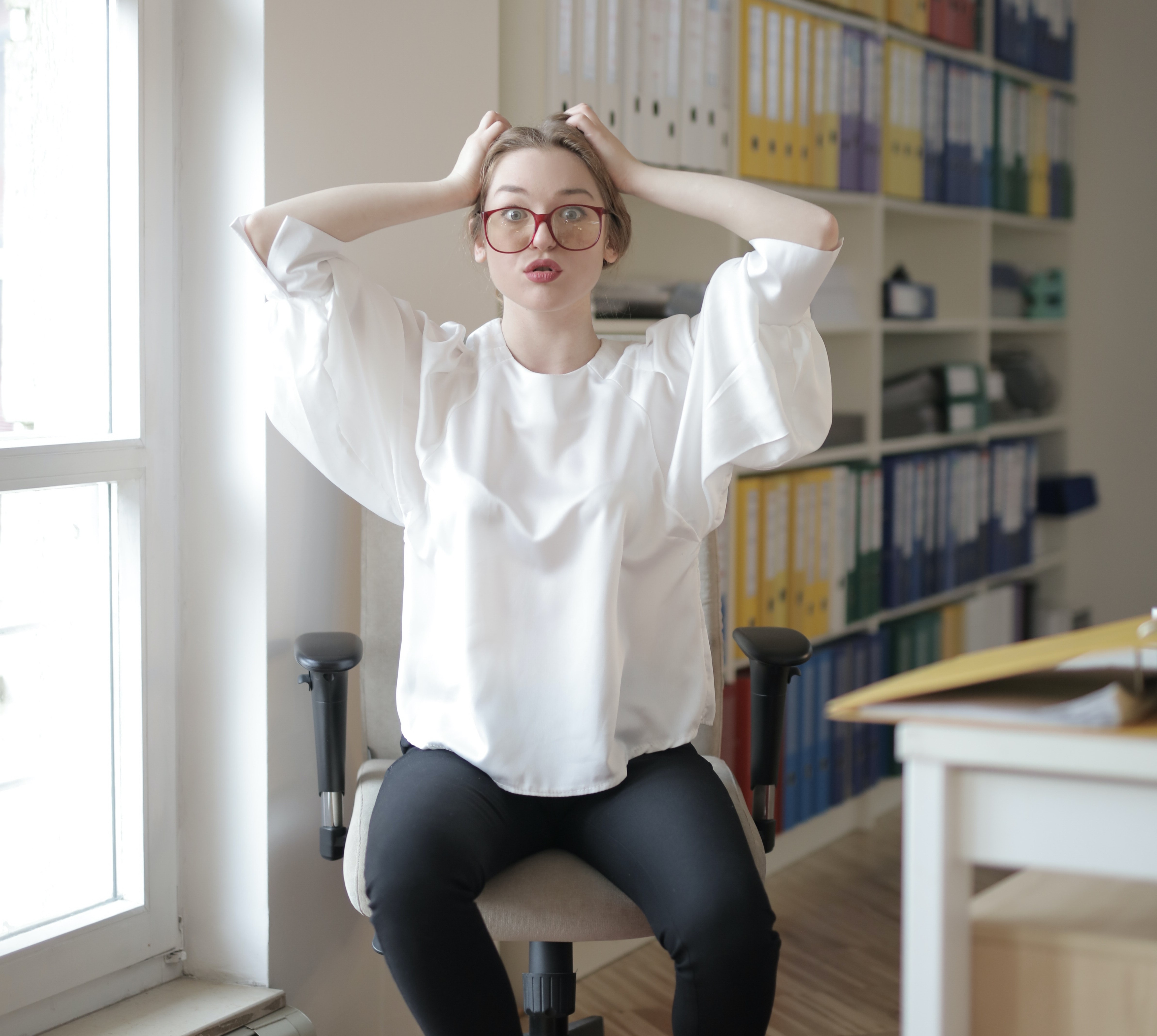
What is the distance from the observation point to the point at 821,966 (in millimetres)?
2268

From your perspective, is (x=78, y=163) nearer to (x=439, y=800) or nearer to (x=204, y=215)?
(x=204, y=215)

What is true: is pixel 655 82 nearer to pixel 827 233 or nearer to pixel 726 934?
pixel 827 233

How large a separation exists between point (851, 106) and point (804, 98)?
20 cm

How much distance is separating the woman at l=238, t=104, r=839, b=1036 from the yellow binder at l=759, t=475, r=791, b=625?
1.05m

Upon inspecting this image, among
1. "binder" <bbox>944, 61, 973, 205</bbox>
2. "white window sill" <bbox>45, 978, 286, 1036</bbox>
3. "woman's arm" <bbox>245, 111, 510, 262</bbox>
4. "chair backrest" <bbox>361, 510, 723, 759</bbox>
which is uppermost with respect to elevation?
"binder" <bbox>944, 61, 973, 205</bbox>

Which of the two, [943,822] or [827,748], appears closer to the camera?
[943,822]

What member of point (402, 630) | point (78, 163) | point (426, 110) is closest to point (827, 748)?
point (402, 630)

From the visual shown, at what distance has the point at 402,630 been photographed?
61.3 inches

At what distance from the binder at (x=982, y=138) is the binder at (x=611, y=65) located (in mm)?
1459

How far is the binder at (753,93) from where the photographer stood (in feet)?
7.79

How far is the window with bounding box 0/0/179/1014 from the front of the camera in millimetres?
1558

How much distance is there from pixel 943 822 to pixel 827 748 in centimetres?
214

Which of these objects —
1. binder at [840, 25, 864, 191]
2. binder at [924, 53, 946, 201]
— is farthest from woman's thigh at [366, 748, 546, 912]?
binder at [924, 53, 946, 201]

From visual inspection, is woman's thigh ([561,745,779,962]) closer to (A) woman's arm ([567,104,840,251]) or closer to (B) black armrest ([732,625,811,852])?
(B) black armrest ([732,625,811,852])
